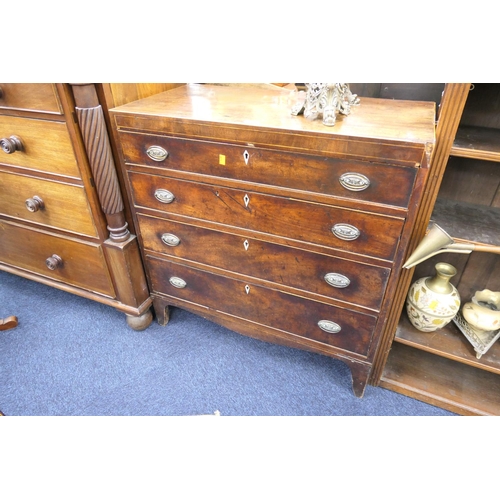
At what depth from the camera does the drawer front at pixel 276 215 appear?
0.98 m

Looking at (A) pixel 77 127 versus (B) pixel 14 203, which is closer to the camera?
(A) pixel 77 127

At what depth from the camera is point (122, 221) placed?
1.38m

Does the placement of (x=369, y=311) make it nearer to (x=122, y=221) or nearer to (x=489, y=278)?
(x=489, y=278)

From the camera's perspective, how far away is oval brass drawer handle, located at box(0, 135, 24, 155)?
1.26 meters

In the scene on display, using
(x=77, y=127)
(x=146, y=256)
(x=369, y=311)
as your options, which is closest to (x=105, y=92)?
(x=77, y=127)

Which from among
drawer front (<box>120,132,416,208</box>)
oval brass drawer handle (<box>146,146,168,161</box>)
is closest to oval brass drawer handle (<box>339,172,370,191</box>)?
drawer front (<box>120,132,416,208</box>)

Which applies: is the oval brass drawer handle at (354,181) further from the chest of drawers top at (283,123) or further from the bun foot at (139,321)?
the bun foot at (139,321)

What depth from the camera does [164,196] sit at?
1217 millimetres

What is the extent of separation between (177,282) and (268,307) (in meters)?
0.38

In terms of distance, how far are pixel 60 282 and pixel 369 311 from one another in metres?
1.33

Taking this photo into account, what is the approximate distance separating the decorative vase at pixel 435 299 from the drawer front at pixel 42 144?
123 cm

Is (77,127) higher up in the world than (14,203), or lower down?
higher up

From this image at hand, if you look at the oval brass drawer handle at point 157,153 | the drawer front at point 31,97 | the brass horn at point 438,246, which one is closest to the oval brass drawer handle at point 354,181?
the brass horn at point 438,246
